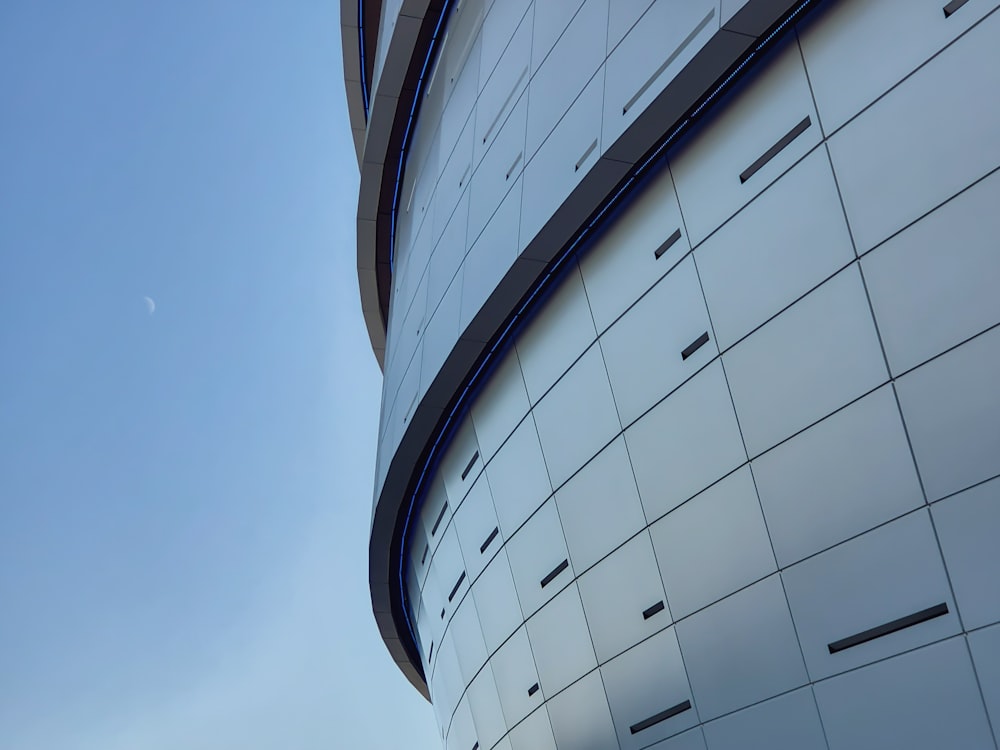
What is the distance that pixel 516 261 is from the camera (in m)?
14.2

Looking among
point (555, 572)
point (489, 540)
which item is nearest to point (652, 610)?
point (555, 572)

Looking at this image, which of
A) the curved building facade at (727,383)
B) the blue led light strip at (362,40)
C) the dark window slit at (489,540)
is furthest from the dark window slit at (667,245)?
the blue led light strip at (362,40)

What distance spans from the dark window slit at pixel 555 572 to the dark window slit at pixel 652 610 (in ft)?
5.64

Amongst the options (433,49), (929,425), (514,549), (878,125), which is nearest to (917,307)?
(929,425)

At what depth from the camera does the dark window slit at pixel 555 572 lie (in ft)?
44.4

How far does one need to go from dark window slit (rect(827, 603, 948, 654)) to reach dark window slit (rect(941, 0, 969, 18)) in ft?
18.2

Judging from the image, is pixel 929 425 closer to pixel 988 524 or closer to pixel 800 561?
pixel 988 524

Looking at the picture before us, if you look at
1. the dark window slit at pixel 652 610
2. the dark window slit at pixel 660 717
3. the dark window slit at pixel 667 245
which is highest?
the dark window slit at pixel 667 245

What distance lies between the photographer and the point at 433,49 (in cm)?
2259

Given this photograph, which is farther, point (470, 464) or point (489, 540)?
point (470, 464)

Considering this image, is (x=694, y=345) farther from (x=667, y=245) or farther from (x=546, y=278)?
(x=546, y=278)

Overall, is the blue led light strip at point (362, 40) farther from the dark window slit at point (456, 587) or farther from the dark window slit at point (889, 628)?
the dark window slit at point (889, 628)

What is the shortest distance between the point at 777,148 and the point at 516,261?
455 cm

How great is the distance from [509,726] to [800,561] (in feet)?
23.5
